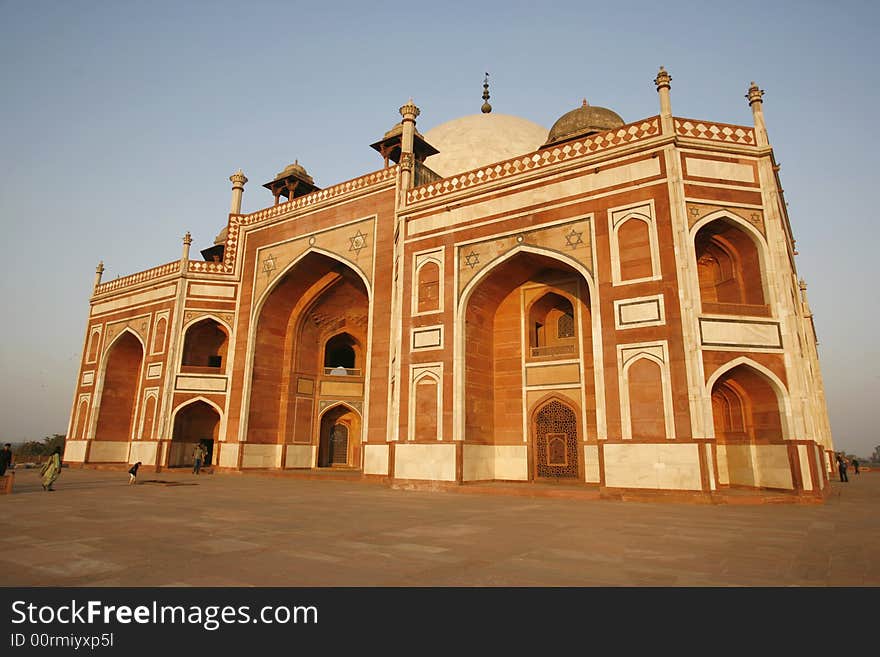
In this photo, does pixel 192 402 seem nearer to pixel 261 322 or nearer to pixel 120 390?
pixel 261 322

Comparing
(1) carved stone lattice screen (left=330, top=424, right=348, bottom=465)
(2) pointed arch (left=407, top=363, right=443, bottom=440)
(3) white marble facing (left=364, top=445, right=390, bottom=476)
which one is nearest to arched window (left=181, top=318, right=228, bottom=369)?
(1) carved stone lattice screen (left=330, top=424, right=348, bottom=465)

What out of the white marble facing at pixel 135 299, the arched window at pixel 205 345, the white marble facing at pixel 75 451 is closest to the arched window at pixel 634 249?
the arched window at pixel 205 345

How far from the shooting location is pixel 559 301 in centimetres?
1501

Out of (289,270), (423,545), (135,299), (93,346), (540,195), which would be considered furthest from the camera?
(93,346)

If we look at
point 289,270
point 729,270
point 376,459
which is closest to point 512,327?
point 376,459

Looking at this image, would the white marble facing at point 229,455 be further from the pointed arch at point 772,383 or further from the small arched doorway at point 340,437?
the pointed arch at point 772,383

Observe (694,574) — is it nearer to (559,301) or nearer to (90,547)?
(90,547)

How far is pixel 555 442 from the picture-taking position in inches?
547

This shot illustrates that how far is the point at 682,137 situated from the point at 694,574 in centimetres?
1036

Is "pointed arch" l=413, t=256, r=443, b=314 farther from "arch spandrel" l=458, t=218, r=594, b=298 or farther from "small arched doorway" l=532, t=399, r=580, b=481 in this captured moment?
"small arched doorway" l=532, t=399, r=580, b=481

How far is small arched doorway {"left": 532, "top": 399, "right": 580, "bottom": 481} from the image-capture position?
13633mm

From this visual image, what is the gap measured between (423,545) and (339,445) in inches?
683

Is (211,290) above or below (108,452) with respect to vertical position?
above
